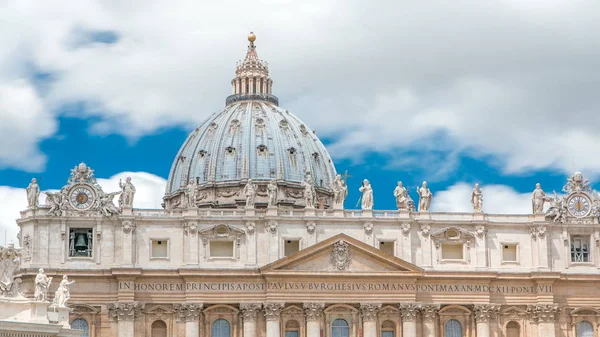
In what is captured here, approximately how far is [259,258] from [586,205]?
23546mm

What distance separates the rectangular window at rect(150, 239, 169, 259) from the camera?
106 meters

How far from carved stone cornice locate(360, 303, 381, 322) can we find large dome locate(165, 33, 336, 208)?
36.0m

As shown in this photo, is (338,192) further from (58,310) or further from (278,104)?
(278,104)

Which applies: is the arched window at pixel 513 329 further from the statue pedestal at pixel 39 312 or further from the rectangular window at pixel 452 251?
the statue pedestal at pixel 39 312

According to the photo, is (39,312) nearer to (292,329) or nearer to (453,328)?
(292,329)

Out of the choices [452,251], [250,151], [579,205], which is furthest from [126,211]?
[250,151]

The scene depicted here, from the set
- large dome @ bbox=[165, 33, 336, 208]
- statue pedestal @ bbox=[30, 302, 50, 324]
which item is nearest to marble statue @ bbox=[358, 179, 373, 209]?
large dome @ bbox=[165, 33, 336, 208]

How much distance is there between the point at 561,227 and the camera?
110000 millimetres

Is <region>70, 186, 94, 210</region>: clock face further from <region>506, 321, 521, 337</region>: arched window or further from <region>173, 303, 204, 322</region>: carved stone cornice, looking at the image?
<region>506, 321, 521, 337</region>: arched window

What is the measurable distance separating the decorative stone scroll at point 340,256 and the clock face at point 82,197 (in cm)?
1662

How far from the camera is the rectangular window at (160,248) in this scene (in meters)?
106

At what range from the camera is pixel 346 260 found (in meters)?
106

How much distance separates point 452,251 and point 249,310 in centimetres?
1498

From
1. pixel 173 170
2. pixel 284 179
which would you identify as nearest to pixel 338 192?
Answer: pixel 284 179
